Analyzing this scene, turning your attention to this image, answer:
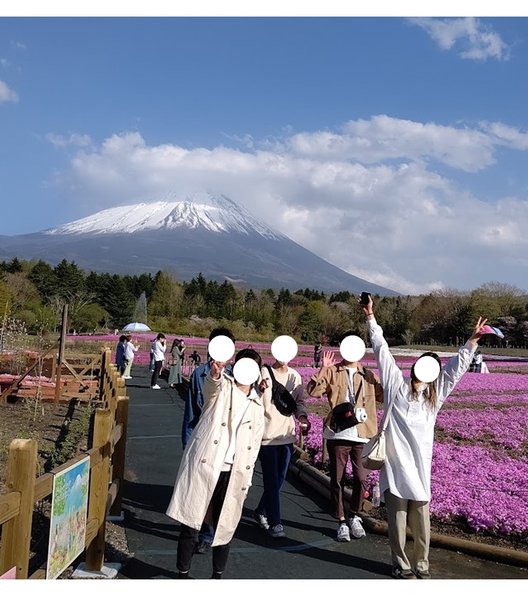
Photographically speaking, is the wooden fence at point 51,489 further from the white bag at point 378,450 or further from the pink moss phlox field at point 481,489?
the pink moss phlox field at point 481,489

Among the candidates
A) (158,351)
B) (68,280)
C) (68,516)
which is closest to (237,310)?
(68,280)

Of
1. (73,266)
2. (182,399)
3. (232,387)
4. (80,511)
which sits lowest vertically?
(182,399)

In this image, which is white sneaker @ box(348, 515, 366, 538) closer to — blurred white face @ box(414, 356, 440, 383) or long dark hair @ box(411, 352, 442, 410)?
long dark hair @ box(411, 352, 442, 410)

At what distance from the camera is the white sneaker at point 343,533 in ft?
16.6

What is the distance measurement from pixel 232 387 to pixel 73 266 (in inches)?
2690

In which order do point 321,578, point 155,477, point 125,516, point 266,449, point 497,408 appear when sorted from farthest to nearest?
point 497,408 → point 155,477 → point 125,516 → point 266,449 → point 321,578

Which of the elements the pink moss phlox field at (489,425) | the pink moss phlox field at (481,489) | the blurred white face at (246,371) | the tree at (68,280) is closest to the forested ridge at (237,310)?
the tree at (68,280)

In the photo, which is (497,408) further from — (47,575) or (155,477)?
(47,575)

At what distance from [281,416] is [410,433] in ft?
4.17

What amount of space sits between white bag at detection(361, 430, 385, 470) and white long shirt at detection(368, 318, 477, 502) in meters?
0.05

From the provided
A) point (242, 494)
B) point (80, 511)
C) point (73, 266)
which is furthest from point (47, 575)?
point (73, 266)

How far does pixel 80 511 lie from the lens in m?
3.69

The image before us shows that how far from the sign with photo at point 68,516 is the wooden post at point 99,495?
26 cm
